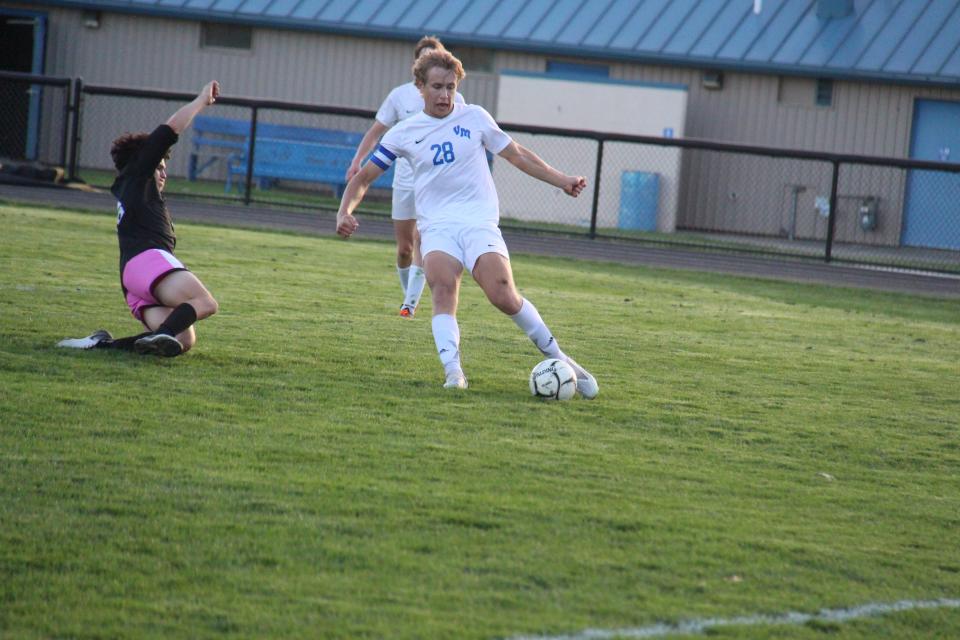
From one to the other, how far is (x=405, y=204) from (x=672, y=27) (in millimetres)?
15477

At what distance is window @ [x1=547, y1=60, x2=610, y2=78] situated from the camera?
25.7m

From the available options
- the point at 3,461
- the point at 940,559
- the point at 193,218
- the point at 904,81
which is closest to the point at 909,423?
the point at 940,559

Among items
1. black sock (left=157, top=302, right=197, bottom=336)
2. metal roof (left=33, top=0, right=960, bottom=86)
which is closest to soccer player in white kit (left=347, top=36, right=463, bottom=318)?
black sock (left=157, top=302, right=197, bottom=336)

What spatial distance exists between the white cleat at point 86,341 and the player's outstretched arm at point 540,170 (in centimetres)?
262

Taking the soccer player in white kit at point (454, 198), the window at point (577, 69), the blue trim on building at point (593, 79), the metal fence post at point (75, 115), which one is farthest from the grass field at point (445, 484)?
the window at point (577, 69)

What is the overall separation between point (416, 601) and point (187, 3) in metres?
23.9

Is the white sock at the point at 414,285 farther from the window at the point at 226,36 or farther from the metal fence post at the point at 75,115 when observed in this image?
the window at the point at 226,36

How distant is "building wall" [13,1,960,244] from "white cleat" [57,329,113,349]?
16.2 metres

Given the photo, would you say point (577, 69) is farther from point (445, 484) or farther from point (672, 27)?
point (445, 484)

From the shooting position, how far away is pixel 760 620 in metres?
4.13

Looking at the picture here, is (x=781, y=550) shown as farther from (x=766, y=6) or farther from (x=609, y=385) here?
(x=766, y=6)

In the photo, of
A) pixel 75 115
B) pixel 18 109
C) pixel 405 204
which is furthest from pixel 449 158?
pixel 18 109

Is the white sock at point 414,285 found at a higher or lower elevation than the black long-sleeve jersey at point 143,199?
lower

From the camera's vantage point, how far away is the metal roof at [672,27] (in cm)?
2397
